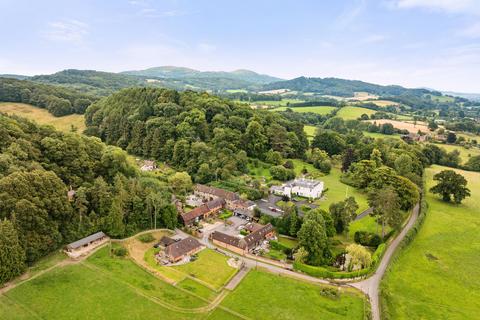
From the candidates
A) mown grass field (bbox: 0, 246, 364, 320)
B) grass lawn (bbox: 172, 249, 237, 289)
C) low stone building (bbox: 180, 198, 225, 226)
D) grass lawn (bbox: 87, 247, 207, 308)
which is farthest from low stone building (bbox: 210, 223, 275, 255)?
grass lawn (bbox: 87, 247, 207, 308)

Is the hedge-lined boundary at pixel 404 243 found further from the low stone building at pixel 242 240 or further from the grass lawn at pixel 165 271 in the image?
the grass lawn at pixel 165 271

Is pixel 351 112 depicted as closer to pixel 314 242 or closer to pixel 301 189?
pixel 301 189

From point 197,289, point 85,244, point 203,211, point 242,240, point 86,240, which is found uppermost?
point 86,240

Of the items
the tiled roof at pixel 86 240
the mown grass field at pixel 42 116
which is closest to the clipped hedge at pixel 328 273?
the tiled roof at pixel 86 240

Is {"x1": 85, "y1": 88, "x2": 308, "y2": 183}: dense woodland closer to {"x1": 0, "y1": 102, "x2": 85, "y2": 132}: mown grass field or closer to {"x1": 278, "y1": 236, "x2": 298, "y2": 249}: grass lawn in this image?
{"x1": 0, "y1": 102, "x2": 85, "y2": 132}: mown grass field

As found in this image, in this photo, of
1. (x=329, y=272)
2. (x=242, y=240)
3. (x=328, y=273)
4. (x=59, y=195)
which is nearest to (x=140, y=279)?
(x=242, y=240)

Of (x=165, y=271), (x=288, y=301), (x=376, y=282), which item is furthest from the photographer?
(x=165, y=271)
